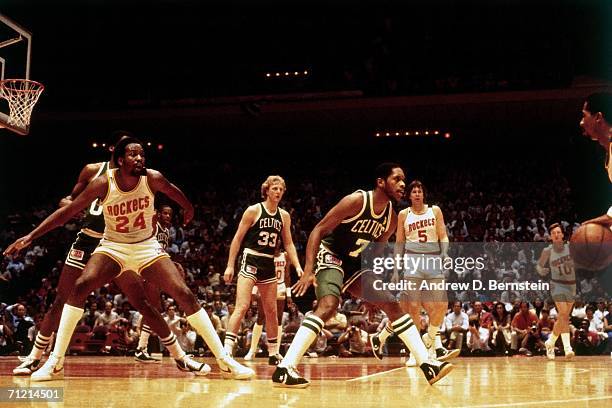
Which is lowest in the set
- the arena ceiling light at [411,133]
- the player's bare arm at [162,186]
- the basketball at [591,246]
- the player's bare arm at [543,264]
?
the basketball at [591,246]

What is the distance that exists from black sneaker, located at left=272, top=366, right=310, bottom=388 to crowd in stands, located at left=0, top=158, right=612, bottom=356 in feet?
14.2

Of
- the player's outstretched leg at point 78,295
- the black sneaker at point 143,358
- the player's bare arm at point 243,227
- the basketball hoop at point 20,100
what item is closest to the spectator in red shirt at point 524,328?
the player's bare arm at point 243,227

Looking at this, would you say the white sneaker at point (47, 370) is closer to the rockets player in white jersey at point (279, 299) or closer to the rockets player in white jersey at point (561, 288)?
the rockets player in white jersey at point (279, 299)

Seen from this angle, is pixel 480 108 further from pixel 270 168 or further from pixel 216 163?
pixel 216 163

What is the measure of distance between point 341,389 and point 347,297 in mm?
10610

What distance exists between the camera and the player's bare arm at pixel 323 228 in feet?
19.2

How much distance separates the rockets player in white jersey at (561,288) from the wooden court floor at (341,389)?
3.52 m

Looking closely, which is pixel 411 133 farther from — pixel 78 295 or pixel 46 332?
pixel 78 295

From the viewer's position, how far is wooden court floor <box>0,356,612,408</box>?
459 centimetres

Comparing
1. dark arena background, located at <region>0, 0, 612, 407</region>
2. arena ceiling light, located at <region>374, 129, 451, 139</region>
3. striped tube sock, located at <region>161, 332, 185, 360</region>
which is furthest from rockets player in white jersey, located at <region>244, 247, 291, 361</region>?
arena ceiling light, located at <region>374, 129, 451, 139</region>

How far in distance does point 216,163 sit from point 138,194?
2078 centimetres

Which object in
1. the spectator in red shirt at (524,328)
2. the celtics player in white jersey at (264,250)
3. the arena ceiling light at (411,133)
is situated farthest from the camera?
the arena ceiling light at (411,133)

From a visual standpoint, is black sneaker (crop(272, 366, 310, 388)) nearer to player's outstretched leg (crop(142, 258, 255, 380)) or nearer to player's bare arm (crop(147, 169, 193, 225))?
player's outstretched leg (crop(142, 258, 255, 380))

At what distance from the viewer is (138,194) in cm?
637
